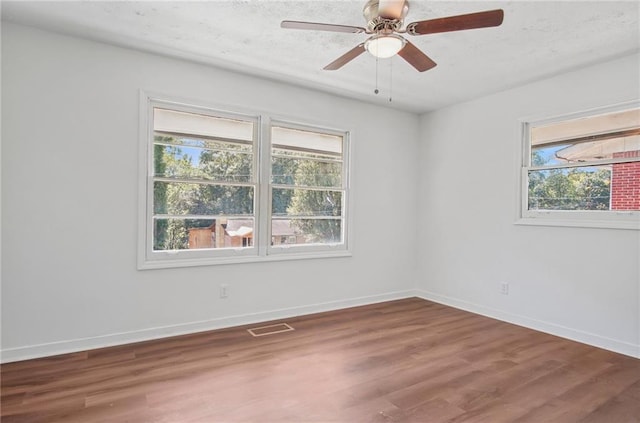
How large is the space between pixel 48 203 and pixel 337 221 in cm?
294

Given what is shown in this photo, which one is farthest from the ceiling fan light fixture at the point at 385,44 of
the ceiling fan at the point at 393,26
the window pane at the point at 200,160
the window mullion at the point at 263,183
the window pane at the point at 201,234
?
the window pane at the point at 201,234

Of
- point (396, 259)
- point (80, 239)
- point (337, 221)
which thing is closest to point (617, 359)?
point (396, 259)

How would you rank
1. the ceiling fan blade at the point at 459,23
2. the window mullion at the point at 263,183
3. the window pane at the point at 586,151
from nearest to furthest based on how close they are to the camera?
the ceiling fan blade at the point at 459,23 → the window pane at the point at 586,151 → the window mullion at the point at 263,183

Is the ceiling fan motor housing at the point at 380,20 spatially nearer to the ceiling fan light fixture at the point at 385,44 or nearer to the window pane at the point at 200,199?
the ceiling fan light fixture at the point at 385,44

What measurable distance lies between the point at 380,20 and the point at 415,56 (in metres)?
0.41

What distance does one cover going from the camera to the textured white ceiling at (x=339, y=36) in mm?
2506

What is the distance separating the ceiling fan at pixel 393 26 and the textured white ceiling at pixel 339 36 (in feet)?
0.93

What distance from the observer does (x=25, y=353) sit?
2803 mm

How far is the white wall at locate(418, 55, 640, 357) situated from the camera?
325 centimetres

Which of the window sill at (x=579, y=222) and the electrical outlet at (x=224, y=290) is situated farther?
the electrical outlet at (x=224, y=290)

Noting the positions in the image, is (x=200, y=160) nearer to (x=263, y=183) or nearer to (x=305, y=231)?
(x=263, y=183)

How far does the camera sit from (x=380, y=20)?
2195 mm

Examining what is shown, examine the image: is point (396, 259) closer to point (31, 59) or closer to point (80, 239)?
point (80, 239)

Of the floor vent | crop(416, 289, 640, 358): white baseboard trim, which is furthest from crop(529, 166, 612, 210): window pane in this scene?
the floor vent
